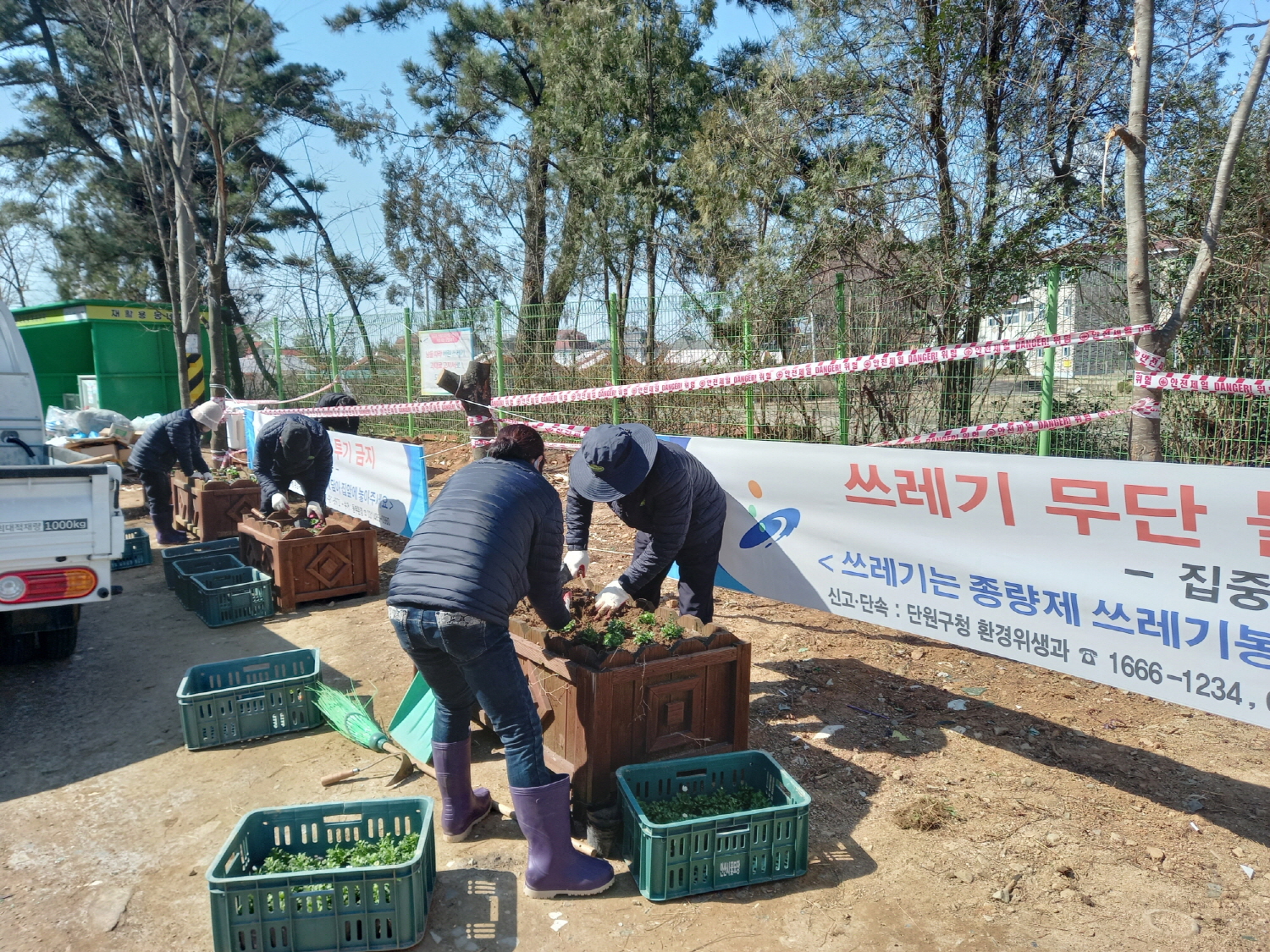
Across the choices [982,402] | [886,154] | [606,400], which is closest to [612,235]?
[606,400]

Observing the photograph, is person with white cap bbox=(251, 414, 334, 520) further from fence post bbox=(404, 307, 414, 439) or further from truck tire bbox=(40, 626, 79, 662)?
fence post bbox=(404, 307, 414, 439)

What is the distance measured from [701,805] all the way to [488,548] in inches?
52.4

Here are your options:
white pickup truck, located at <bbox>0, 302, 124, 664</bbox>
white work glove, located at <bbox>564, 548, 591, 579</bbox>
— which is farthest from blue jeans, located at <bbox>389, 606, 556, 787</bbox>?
white pickup truck, located at <bbox>0, 302, 124, 664</bbox>

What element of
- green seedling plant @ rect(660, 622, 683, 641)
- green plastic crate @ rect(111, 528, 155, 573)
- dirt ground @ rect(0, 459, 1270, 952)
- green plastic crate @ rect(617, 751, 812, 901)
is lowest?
dirt ground @ rect(0, 459, 1270, 952)

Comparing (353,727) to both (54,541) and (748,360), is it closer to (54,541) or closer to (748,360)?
(54,541)

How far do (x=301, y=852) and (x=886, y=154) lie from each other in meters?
8.25

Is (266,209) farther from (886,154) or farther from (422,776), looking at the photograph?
(422,776)

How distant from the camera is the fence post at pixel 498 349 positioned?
11914mm

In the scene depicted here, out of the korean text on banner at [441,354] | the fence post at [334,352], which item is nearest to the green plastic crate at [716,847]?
the korean text on banner at [441,354]

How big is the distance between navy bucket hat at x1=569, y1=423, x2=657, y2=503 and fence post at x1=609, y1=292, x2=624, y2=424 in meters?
6.20

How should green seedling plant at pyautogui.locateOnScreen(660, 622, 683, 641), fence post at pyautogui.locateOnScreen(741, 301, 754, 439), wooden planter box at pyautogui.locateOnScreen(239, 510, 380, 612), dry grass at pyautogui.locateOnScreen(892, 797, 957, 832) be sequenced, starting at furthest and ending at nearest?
fence post at pyautogui.locateOnScreen(741, 301, 754, 439) → wooden planter box at pyautogui.locateOnScreen(239, 510, 380, 612) → green seedling plant at pyautogui.locateOnScreen(660, 622, 683, 641) → dry grass at pyautogui.locateOnScreen(892, 797, 957, 832)

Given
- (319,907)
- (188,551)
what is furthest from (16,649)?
(319,907)

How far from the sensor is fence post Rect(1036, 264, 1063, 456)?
6.88 m

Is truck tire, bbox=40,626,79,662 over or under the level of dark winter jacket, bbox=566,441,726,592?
under
